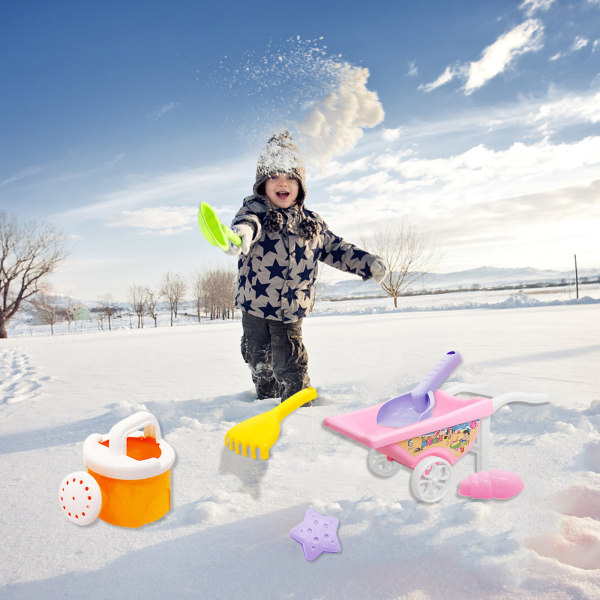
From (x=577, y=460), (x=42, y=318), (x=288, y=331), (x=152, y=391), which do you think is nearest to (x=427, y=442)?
(x=577, y=460)

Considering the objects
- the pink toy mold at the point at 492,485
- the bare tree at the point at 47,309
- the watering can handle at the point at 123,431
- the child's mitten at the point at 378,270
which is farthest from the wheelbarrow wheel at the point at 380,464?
the bare tree at the point at 47,309

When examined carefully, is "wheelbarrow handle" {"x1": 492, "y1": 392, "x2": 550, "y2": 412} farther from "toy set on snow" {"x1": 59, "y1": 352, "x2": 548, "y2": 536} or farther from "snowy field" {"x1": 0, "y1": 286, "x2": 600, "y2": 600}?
"snowy field" {"x1": 0, "y1": 286, "x2": 600, "y2": 600}

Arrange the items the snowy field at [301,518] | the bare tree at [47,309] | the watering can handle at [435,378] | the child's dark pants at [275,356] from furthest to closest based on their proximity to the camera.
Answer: the bare tree at [47,309] < the child's dark pants at [275,356] < the watering can handle at [435,378] < the snowy field at [301,518]

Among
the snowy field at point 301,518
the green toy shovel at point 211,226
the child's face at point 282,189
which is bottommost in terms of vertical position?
the snowy field at point 301,518

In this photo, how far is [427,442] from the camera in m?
1.52

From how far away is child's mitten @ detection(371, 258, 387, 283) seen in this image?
2.55 metres

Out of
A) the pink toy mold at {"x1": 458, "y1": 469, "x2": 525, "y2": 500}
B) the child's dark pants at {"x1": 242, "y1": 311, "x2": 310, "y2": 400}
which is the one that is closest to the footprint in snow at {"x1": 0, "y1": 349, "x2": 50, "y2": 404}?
the child's dark pants at {"x1": 242, "y1": 311, "x2": 310, "y2": 400}

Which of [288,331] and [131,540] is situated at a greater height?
[288,331]

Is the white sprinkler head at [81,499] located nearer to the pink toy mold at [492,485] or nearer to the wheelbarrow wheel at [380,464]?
the wheelbarrow wheel at [380,464]

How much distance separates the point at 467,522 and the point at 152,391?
2409 millimetres

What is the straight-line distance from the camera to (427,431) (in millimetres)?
1488

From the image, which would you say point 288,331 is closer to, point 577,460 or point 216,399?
point 216,399

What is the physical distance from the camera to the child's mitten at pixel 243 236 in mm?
1860

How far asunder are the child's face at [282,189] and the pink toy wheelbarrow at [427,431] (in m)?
1.22
